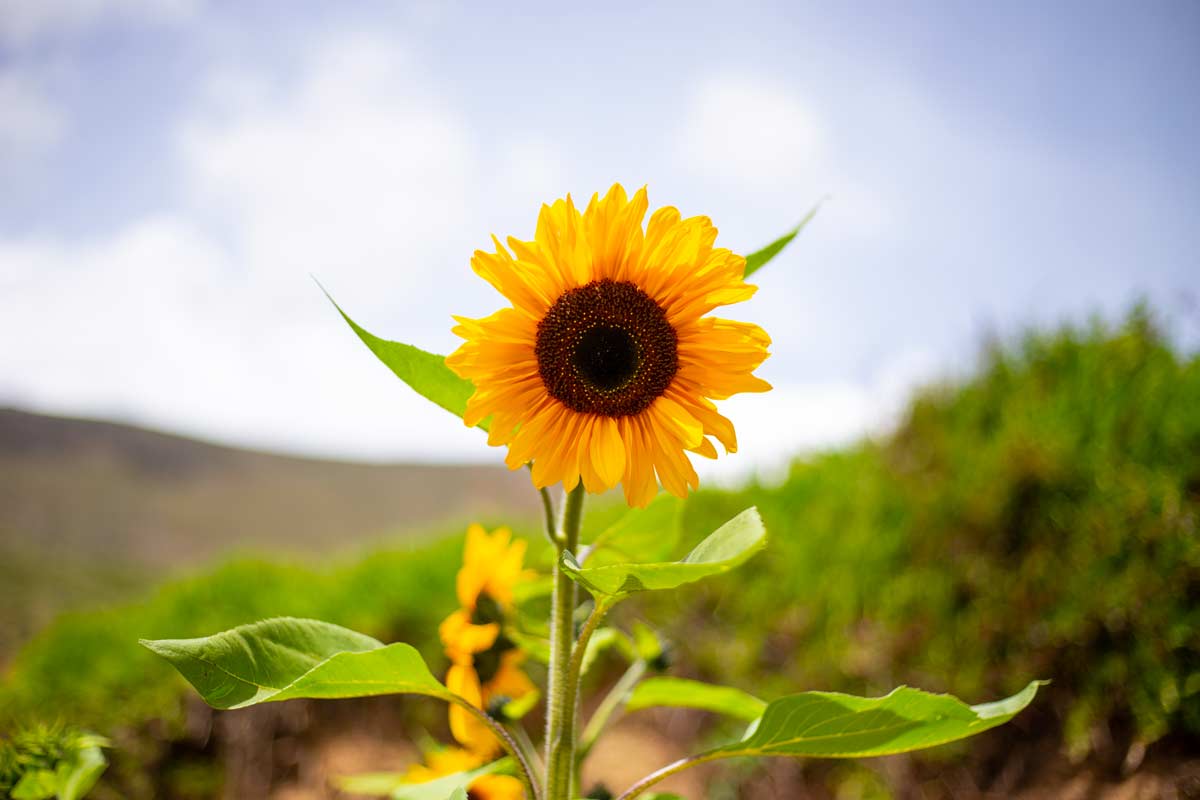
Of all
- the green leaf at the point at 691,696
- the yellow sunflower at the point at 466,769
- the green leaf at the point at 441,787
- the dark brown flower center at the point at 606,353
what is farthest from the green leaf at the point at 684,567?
the yellow sunflower at the point at 466,769

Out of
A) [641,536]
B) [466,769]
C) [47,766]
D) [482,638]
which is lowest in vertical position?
[466,769]

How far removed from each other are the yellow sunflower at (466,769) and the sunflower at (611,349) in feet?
2.12

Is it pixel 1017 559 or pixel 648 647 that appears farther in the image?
pixel 1017 559

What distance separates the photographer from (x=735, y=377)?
938 millimetres

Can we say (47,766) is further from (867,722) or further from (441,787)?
(867,722)

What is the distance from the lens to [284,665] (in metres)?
0.93

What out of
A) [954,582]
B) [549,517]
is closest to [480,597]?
[549,517]

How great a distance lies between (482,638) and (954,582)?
62.9 inches

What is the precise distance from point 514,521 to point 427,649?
1.13m

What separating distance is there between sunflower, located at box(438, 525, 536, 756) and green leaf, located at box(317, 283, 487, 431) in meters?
0.34

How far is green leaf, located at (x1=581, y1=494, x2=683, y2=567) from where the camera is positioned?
1.10 metres

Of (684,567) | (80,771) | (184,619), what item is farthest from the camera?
(184,619)

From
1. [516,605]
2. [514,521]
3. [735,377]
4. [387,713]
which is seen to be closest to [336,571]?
[514,521]

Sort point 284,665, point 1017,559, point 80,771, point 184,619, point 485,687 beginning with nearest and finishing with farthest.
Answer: point 284,665 → point 80,771 → point 485,687 → point 1017,559 → point 184,619
